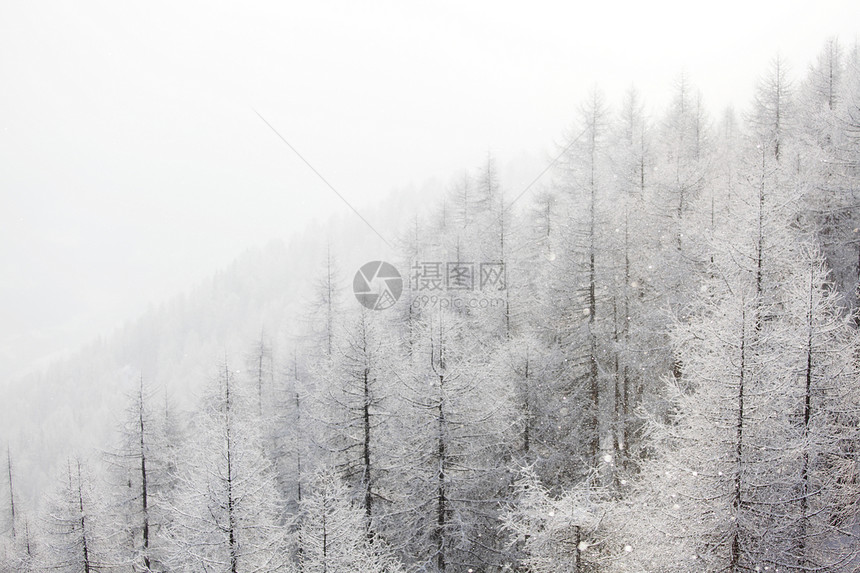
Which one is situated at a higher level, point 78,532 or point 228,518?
point 228,518

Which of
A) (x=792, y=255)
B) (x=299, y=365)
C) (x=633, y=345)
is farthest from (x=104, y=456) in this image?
(x=792, y=255)

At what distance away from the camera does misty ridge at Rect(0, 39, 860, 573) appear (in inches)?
380

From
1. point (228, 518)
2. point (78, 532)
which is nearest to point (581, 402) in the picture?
point (228, 518)

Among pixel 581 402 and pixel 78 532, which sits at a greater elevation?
pixel 581 402

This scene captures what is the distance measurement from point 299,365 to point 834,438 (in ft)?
101

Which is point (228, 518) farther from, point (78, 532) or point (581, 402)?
point (581, 402)

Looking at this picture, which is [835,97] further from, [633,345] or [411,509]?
[411,509]

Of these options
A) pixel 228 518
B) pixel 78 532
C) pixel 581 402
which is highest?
pixel 581 402

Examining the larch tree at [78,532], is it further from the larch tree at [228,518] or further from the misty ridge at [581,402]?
the larch tree at [228,518]

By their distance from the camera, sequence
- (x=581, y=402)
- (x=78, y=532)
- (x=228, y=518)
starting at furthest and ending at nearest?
1. (x=78, y=532)
2. (x=581, y=402)
3. (x=228, y=518)

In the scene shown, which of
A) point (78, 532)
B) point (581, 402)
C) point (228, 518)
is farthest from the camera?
point (78, 532)

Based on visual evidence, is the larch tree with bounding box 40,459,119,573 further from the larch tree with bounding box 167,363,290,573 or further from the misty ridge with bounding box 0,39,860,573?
the larch tree with bounding box 167,363,290,573

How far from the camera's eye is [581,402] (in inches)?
715

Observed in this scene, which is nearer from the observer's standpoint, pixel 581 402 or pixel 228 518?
pixel 228 518
